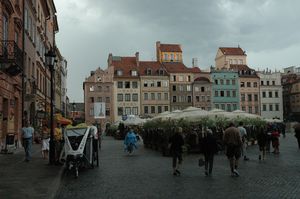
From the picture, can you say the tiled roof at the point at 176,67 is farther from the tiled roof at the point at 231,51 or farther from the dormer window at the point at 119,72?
the tiled roof at the point at 231,51

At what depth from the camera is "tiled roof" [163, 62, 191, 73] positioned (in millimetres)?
95544

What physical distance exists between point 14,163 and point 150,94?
75631mm

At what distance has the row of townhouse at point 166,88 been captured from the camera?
92000 mm

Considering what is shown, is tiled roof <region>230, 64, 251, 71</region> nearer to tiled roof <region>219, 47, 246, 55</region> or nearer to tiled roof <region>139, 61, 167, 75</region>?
tiled roof <region>219, 47, 246, 55</region>

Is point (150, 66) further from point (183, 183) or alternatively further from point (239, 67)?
point (183, 183)

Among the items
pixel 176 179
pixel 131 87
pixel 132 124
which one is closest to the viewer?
pixel 176 179

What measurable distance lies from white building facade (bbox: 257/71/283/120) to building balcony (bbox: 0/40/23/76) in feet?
277

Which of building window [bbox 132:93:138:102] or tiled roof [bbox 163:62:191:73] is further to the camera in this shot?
tiled roof [bbox 163:62:191:73]

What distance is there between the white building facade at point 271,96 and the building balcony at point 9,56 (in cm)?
8455

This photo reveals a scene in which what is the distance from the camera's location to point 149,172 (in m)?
16.0

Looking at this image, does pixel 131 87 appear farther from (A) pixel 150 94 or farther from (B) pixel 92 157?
(B) pixel 92 157

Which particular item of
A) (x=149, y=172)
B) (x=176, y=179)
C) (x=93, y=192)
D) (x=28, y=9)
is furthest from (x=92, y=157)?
(x=28, y=9)

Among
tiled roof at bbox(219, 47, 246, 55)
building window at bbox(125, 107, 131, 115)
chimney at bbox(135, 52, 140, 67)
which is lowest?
building window at bbox(125, 107, 131, 115)

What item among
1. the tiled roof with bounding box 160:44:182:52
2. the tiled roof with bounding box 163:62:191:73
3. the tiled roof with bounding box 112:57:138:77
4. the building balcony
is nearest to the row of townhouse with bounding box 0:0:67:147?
the building balcony
